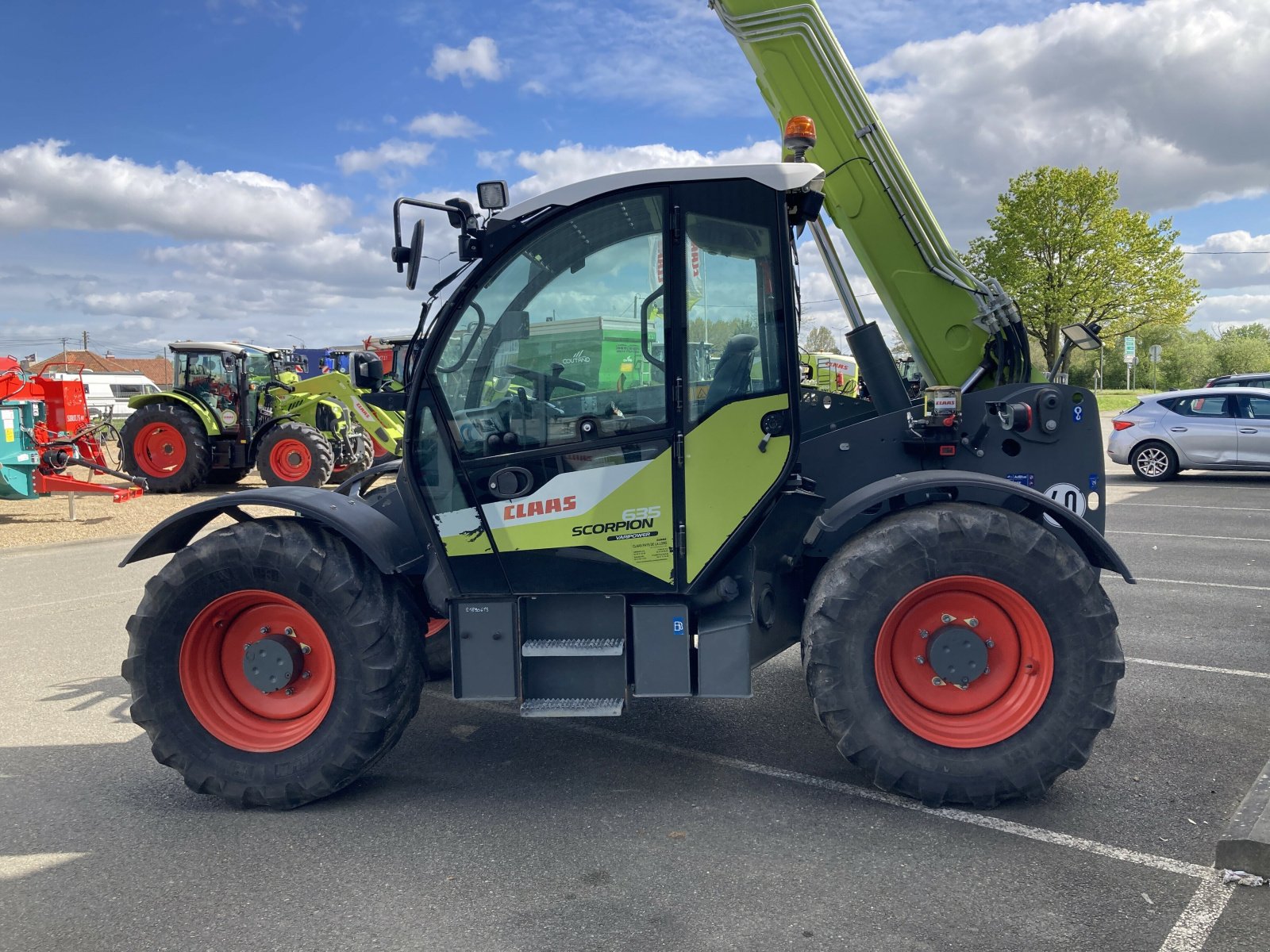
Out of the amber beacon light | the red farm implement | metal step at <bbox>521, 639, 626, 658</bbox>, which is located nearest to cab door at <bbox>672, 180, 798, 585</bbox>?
metal step at <bbox>521, 639, 626, 658</bbox>

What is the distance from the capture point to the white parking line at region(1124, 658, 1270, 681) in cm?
536

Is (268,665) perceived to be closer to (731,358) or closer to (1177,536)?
(731,358)

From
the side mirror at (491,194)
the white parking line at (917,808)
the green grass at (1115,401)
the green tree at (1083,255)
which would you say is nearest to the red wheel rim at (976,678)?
the white parking line at (917,808)

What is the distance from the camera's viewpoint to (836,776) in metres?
4.04

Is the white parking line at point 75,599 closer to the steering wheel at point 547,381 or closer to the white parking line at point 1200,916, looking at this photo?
the steering wheel at point 547,381

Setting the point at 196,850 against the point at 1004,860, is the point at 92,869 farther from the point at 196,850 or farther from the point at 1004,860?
the point at 1004,860

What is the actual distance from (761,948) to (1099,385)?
63638 mm

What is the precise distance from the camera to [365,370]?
12.9 ft

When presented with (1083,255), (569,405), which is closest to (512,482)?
(569,405)

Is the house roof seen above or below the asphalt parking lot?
above

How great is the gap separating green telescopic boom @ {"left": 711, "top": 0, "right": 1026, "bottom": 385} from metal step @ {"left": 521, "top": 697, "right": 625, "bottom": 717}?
2331 millimetres

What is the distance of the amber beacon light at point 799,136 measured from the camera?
13.7 ft

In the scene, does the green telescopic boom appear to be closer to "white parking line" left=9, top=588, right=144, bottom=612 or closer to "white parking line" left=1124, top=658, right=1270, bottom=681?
"white parking line" left=1124, top=658, right=1270, bottom=681

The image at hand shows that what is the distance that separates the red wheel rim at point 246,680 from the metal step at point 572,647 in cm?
83
